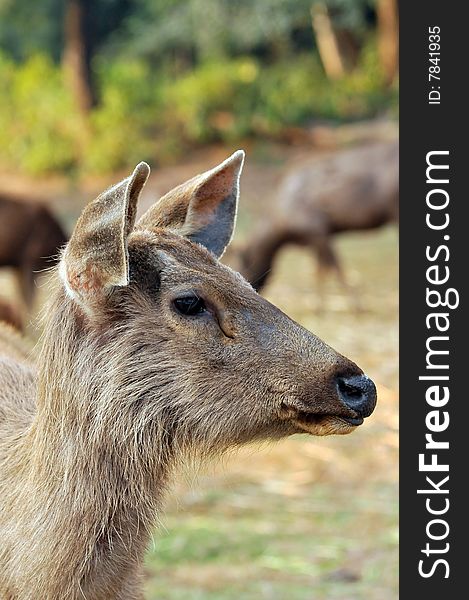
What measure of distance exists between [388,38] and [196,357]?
82.6 ft

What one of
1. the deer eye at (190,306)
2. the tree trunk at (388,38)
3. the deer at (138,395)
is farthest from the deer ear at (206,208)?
the tree trunk at (388,38)

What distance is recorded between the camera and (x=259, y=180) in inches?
943

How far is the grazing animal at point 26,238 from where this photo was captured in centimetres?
1211

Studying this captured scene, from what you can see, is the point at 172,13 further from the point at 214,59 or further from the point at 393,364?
the point at 393,364

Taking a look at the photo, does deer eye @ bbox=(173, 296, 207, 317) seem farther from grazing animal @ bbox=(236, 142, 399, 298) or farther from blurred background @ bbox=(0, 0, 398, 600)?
grazing animal @ bbox=(236, 142, 399, 298)

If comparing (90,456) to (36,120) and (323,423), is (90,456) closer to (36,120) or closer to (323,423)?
(323,423)

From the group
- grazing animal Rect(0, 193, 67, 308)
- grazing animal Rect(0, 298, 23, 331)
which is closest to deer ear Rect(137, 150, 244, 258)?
grazing animal Rect(0, 298, 23, 331)

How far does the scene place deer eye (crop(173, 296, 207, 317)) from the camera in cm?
327

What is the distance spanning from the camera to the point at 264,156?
989 inches

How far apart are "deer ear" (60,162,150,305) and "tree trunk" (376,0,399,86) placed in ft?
78.9

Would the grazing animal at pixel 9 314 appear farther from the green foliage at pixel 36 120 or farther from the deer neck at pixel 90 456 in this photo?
the green foliage at pixel 36 120

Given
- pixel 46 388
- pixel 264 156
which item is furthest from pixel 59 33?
pixel 46 388

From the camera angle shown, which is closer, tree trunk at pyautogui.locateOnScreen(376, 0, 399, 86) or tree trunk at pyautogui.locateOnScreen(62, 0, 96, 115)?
tree trunk at pyautogui.locateOnScreen(376, 0, 399, 86)

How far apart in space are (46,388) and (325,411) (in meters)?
0.91
